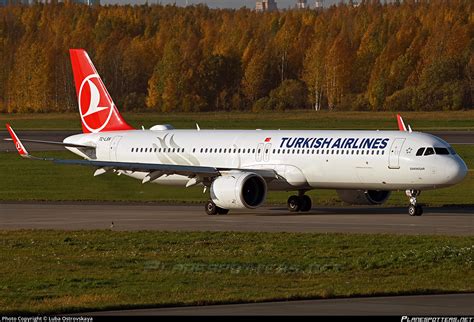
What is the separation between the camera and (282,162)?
149ft

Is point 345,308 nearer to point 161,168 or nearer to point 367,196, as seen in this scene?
point 161,168

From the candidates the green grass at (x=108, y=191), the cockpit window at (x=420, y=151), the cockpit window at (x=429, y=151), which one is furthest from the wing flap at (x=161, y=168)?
the cockpit window at (x=429, y=151)

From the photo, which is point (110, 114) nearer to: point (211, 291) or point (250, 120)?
point (211, 291)

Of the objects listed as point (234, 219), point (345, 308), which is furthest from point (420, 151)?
point (345, 308)

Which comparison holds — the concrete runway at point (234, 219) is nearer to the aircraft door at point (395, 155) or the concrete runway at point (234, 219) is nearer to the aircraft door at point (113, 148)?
the aircraft door at point (395, 155)

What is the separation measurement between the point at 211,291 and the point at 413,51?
140618 mm

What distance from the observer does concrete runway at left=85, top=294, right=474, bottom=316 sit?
20672 millimetres

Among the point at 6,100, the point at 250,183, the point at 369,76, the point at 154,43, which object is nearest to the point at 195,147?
the point at 250,183

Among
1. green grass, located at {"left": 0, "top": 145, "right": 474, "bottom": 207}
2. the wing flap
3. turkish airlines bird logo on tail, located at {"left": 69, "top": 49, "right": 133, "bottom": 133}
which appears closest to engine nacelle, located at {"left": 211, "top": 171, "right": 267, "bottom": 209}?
the wing flap

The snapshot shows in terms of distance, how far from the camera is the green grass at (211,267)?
2366cm

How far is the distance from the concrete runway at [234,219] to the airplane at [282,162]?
3.17 ft

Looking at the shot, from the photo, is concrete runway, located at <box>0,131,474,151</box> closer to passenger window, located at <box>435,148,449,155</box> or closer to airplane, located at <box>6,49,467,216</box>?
airplane, located at <box>6,49,467,216</box>

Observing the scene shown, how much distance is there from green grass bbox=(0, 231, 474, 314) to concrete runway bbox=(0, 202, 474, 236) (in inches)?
110

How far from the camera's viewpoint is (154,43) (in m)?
184
